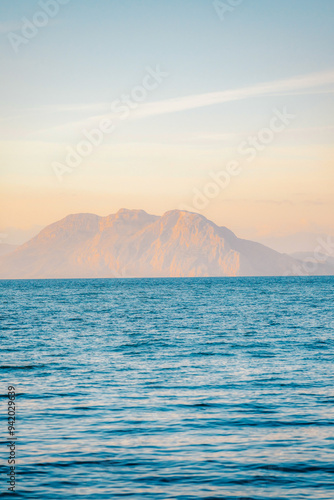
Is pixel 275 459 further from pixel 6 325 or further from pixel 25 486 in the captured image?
pixel 6 325

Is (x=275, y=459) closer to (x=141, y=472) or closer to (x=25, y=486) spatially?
(x=141, y=472)

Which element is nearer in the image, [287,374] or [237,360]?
[287,374]

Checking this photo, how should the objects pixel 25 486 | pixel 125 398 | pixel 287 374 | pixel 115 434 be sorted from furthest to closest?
pixel 287 374
pixel 125 398
pixel 115 434
pixel 25 486

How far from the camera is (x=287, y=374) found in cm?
2859

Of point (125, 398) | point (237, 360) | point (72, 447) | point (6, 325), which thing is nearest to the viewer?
point (72, 447)

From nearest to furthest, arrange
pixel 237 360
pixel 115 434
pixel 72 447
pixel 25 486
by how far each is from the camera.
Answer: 1. pixel 25 486
2. pixel 72 447
3. pixel 115 434
4. pixel 237 360

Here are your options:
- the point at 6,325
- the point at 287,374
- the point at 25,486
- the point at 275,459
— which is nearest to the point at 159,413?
the point at 275,459

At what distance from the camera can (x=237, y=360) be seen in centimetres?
3378

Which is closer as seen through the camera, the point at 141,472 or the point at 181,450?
the point at 141,472

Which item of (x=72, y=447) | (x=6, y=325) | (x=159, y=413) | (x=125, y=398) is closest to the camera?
(x=72, y=447)

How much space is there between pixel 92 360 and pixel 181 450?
18.1 meters

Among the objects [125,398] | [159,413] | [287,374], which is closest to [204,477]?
[159,413]

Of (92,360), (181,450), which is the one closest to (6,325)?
(92,360)

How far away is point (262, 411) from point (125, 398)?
214 inches
